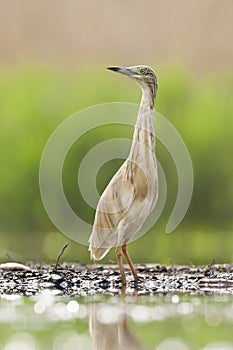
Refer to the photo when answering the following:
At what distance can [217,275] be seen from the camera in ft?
32.0

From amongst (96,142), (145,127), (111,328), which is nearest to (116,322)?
(111,328)

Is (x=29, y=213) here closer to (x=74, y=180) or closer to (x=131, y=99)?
(x=74, y=180)

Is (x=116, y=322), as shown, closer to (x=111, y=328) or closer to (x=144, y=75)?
(x=111, y=328)

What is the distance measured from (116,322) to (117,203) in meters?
1.71

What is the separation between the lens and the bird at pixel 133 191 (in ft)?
29.1

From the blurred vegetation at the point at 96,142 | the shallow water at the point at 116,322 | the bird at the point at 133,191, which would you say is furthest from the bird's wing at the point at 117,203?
the blurred vegetation at the point at 96,142

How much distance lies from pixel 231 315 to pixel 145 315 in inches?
20.4

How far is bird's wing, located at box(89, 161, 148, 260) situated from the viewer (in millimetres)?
8883

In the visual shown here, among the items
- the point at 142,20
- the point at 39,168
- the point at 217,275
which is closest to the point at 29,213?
the point at 39,168

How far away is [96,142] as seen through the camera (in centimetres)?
1956

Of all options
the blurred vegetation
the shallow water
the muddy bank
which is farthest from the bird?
the blurred vegetation

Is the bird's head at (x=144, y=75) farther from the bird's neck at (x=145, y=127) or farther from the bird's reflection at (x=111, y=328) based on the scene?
the bird's reflection at (x=111, y=328)

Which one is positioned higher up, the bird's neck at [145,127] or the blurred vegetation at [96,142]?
the bird's neck at [145,127]

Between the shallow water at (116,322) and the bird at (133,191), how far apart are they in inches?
21.9
